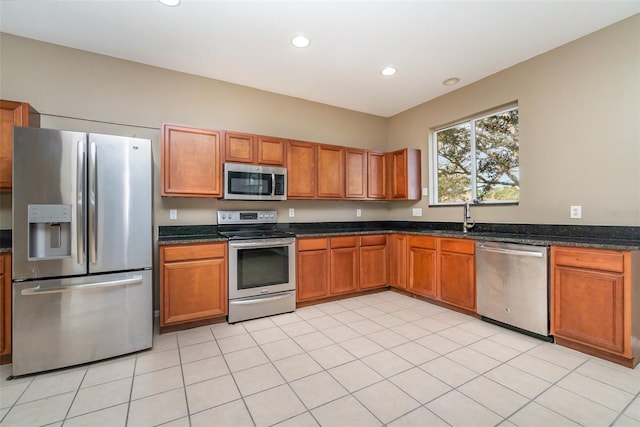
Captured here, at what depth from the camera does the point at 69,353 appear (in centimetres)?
211

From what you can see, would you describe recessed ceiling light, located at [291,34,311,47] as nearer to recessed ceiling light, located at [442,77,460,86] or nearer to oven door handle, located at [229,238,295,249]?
recessed ceiling light, located at [442,77,460,86]

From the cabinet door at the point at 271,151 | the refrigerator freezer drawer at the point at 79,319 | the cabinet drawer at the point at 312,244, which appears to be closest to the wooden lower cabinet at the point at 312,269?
the cabinet drawer at the point at 312,244

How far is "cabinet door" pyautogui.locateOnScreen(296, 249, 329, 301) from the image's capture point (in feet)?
11.2

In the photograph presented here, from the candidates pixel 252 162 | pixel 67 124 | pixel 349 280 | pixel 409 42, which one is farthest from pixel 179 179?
pixel 409 42

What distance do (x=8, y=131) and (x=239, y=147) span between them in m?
1.85

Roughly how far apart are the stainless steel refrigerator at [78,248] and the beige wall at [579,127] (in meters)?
3.71

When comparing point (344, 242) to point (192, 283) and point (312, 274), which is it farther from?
point (192, 283)

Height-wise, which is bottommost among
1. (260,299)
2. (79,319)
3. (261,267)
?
(260,299)

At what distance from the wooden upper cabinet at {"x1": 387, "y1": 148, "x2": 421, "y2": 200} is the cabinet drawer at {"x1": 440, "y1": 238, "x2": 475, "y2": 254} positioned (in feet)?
3.43

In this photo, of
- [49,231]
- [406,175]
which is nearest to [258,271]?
[49,231]

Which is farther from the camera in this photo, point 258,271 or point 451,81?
point 451,81

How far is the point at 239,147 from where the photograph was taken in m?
3.25

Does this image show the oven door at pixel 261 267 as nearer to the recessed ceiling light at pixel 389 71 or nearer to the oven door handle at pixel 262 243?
the oven door handle at pixel 262 243

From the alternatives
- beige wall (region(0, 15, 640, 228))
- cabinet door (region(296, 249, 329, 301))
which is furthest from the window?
cabinet door (region(296, 249, 329, 301))
